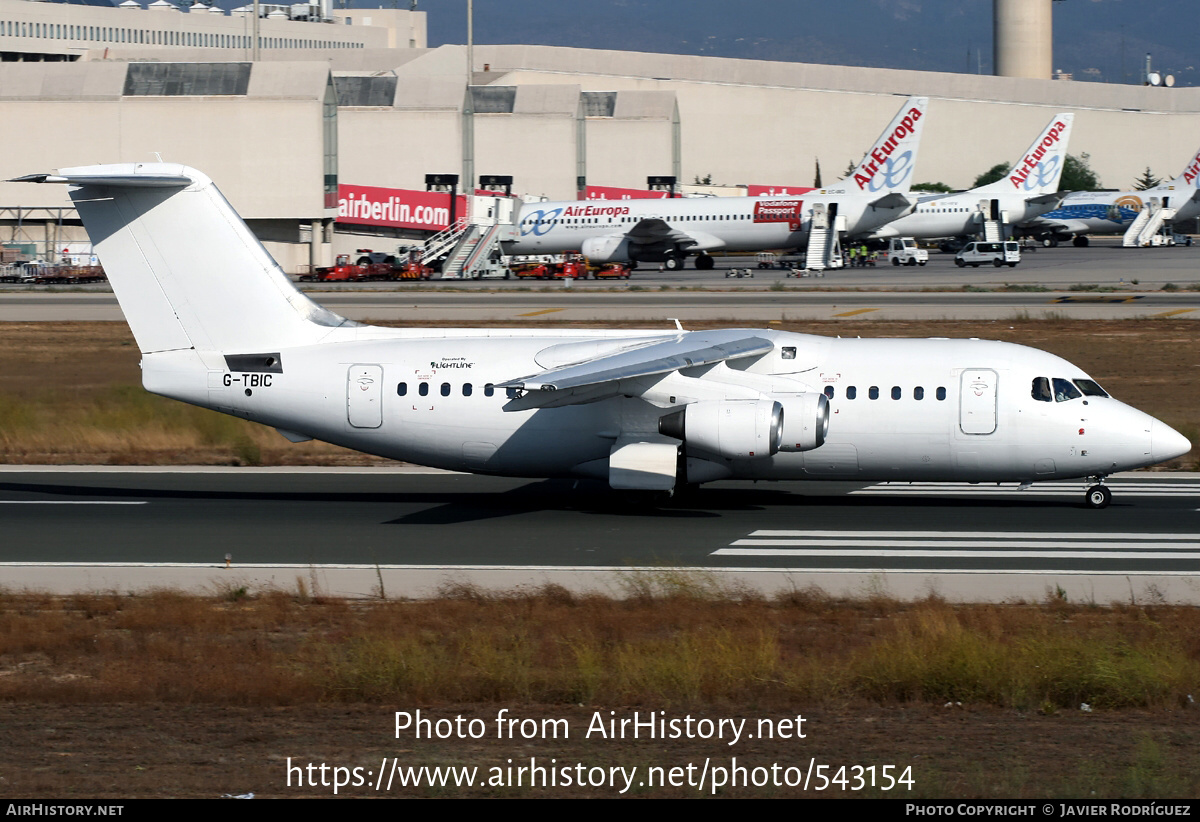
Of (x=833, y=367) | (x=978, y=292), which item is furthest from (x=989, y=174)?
(x=833, y=367)

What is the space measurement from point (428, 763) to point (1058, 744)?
5.02m

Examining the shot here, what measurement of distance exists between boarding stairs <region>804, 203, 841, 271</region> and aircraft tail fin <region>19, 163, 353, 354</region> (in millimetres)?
59374

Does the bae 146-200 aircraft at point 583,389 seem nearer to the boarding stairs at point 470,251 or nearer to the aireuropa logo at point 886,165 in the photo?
the boarding stairs at point 470,251

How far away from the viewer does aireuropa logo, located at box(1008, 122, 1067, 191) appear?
100000mm

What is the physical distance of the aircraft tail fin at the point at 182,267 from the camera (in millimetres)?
23172

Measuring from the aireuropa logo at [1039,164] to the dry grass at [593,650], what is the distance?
293ft

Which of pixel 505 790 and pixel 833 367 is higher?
pixel 833 367

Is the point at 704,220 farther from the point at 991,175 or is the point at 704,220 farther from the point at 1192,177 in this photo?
the point at 991,175

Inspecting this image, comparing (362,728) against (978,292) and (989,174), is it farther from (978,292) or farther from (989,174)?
(989,174)

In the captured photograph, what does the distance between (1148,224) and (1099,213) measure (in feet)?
17.6

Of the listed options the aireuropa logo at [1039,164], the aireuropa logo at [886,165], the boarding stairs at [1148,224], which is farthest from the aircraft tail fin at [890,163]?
the boarding stairs at [1148,224]

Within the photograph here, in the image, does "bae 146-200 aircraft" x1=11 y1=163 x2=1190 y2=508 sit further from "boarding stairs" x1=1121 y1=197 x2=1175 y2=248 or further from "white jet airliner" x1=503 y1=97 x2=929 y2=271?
"boarding stairs" x1=1121 y1=197 x2=1175 y2=248

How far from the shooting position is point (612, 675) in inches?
511

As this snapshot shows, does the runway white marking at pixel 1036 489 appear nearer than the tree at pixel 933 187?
Result: Yes
